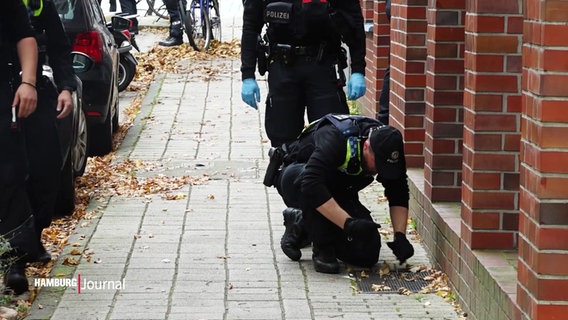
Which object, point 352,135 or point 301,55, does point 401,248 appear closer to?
point 352,135

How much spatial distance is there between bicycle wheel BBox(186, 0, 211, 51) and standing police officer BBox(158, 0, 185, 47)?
0.25 m

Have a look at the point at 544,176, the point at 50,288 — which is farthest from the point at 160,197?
the point at 544,176

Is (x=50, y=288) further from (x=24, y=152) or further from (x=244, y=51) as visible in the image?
(x=244, y=51)

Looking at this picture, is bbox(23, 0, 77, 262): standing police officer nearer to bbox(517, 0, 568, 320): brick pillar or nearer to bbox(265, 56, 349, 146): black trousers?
bbox(265, 56, 349, 146): black trousers

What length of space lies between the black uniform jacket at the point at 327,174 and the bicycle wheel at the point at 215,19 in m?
12.9

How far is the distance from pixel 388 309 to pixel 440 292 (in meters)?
0.45

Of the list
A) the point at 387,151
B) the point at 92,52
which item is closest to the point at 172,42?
the point at 92,52

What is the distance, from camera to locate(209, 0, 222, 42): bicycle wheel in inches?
792

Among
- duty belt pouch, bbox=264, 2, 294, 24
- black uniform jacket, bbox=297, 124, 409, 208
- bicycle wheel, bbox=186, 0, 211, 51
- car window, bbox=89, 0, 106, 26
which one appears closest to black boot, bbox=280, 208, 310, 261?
black uniform jacket, bbox=297, 124, 409, 208

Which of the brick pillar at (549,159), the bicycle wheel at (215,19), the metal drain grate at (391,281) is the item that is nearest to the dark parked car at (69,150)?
the metal drain grate at (391,281)

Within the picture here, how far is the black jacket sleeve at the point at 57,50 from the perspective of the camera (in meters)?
7.13

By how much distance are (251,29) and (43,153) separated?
1.66 metres

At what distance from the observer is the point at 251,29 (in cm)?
793

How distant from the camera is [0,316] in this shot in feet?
19.6
